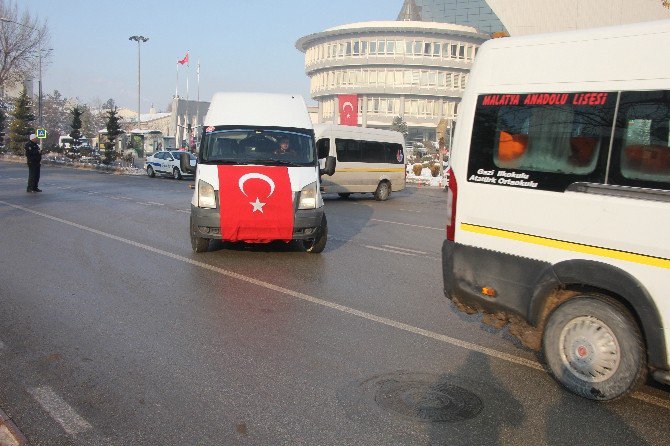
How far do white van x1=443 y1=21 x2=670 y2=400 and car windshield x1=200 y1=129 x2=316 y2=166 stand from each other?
506 centimetres

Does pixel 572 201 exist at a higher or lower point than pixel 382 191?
higher

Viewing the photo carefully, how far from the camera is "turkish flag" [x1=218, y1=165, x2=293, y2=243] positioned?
30.1 ft

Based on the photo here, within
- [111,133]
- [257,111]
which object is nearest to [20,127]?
[111,133]

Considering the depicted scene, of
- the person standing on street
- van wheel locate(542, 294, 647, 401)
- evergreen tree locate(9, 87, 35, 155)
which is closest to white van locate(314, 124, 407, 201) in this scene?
the person standing on street

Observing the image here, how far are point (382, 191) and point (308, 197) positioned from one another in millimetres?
14148

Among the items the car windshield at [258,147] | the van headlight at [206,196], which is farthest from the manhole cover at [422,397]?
the car windshield at [258,147]

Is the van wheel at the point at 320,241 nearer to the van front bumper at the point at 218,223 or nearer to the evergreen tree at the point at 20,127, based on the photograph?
the van front bumper at the point at 218,223

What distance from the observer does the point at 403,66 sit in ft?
341

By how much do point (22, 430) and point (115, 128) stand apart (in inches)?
1785

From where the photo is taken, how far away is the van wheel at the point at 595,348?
4.22m

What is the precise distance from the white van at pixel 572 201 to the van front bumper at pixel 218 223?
430 cm

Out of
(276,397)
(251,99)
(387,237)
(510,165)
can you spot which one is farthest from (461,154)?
(387,237)

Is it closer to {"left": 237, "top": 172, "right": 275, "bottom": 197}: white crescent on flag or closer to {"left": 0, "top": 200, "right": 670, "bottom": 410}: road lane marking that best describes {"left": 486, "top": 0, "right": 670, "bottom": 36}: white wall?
{"left": 237, "top": 172, "right": 275, "bottom": 197}: white crescent on flag

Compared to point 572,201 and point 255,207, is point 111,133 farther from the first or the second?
point 572,201
